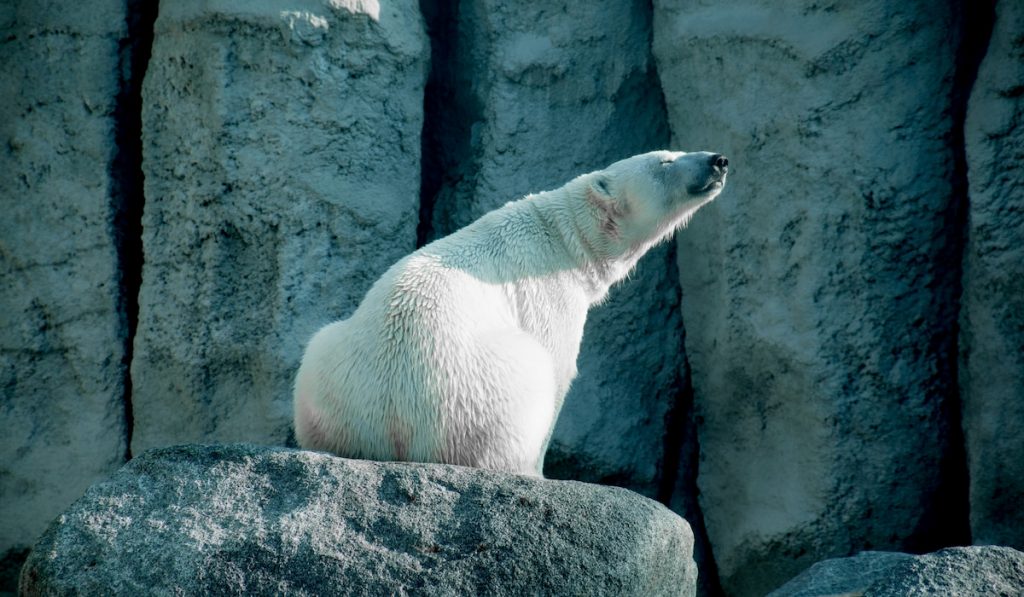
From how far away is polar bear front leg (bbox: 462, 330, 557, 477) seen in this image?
13.5 feet

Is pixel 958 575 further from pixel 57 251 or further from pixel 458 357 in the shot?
pixel 57 251

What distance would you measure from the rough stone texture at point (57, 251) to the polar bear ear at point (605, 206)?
2.78m

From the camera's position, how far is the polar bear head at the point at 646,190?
525cm

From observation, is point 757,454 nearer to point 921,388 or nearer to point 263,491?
point 921,388

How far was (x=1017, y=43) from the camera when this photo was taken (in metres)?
5.37

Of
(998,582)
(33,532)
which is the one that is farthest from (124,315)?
(998,582)

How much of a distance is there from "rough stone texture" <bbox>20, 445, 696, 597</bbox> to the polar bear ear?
186cm

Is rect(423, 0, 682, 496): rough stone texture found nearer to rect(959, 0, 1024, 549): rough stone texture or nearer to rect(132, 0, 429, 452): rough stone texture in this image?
rect(132, 0, 429, 452): rough stone texture

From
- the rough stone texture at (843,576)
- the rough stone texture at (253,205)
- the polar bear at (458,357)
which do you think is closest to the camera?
the polar bear at (458,357)

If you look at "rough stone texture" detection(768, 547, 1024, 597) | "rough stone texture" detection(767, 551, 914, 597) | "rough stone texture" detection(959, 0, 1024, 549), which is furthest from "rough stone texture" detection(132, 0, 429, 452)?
"rough stone texture" detection(768, 547, 1024, 597)

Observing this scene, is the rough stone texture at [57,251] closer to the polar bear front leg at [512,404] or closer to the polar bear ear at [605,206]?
the polar bear ear at [605,206]

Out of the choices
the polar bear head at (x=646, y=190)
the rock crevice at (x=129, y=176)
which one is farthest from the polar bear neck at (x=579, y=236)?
the rock crevice at (x=129, y=176)

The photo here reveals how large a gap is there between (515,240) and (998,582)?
234 centimetres

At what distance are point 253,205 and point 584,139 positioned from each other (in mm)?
1975
